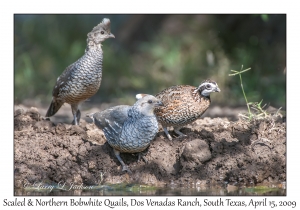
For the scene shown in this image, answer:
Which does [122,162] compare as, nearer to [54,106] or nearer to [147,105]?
[147,105]

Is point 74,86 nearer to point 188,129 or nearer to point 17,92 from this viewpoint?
point 188,129

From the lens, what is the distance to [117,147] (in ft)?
24.0

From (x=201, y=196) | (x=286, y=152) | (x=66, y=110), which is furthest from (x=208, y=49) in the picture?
(x=201, y=196)

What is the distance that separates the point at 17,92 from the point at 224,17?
504 centimetres

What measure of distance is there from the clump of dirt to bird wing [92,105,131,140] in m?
0.34

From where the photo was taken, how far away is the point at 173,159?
7461 mm

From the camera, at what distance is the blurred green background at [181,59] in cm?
1216

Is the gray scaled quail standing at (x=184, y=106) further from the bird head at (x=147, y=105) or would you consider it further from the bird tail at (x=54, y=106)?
the bird tail at (x=54, y=106)

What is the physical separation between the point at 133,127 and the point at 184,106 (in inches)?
39.9

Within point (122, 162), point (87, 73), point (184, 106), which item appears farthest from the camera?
point (87, 73)

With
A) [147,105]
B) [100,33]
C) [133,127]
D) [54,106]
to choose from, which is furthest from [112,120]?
[54,106]

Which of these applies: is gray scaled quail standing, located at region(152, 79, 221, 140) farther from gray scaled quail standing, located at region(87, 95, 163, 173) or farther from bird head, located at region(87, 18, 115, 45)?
bird head, located at region(87, 18, 115, 45)

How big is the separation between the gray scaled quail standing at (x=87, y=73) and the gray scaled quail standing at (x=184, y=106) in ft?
4.15

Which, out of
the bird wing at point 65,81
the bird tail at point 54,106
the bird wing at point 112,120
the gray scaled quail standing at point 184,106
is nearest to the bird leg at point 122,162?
the bird wing at point 112,120
